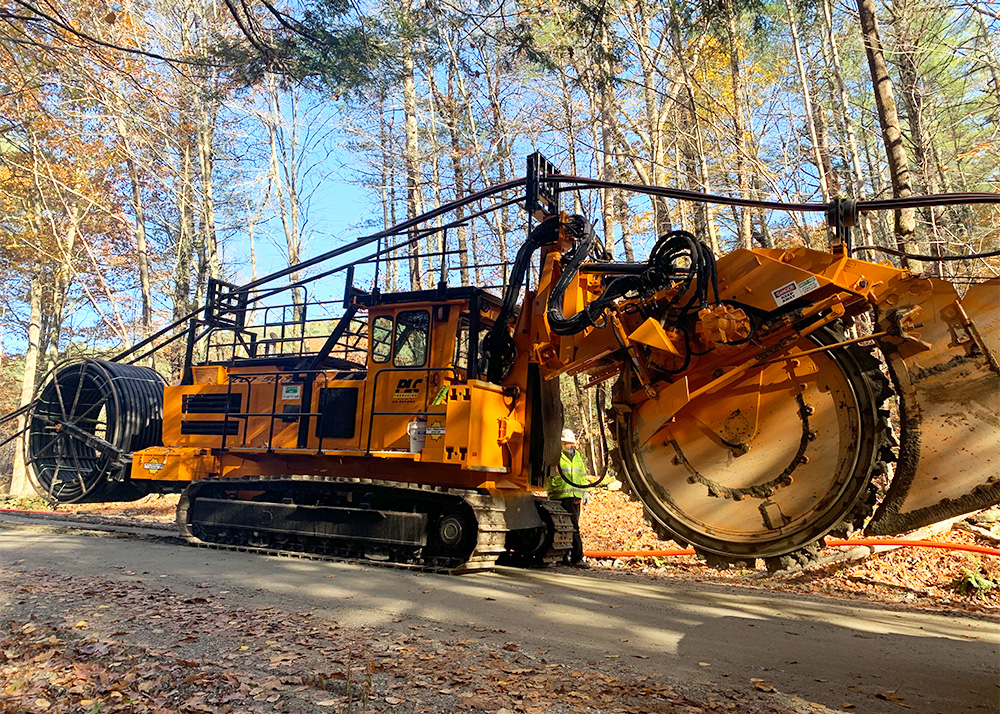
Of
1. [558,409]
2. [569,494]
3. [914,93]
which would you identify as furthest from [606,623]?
[914,93]

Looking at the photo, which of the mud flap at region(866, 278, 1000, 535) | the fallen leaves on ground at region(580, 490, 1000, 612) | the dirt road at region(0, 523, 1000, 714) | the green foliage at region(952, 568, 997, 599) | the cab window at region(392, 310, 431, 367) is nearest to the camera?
the dirt road at region(0, 523, 1000, 714)

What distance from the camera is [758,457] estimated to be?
17.1 ft

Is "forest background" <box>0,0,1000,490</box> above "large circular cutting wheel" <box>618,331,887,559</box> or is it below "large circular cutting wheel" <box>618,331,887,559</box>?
above

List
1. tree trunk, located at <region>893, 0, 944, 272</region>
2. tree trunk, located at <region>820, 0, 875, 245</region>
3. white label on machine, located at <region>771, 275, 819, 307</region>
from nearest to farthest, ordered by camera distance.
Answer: white label on machine, located at <region>771, 275, 819, 307</region> < tree trunk, located at <region>893, 0, 944, 272</region> < tree trunk, located at <region>820, 0, 875, 245</region>

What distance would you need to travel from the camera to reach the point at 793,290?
504 cm

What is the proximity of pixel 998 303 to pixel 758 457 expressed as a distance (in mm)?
1885

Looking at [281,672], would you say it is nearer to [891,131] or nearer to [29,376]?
[891,131]

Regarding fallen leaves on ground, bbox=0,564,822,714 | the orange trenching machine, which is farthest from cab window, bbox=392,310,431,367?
fallen leaves on ground, bbox=0,564,822,714

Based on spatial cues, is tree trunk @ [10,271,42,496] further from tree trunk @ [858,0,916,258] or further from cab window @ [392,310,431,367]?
tree trunk @ [858,0,916,258]

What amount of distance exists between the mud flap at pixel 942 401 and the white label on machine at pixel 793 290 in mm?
562

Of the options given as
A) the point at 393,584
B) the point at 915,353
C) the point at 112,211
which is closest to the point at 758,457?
the point at 915,353

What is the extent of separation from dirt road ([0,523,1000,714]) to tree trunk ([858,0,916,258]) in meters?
5.05

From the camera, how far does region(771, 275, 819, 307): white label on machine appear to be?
494cm

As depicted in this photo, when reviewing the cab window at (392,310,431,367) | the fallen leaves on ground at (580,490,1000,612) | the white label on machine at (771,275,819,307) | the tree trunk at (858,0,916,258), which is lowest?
the fallen leaves on ground at (580,490,1000,612)
